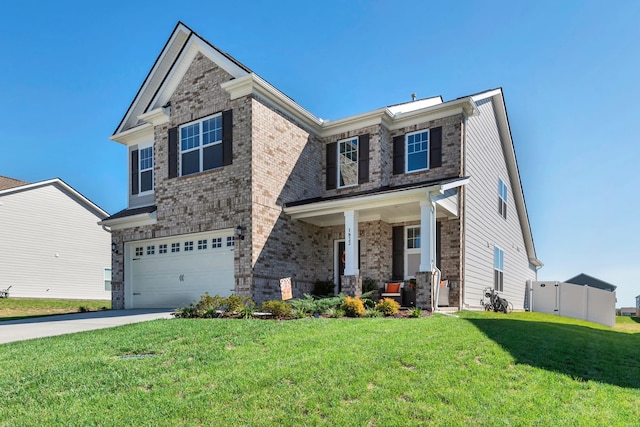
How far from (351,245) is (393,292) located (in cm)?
224

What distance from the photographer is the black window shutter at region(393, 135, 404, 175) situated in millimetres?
15242

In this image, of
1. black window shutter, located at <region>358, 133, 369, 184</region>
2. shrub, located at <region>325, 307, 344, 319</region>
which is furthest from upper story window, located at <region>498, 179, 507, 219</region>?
shrub, located at <region>325, 307, 344, 319</region>

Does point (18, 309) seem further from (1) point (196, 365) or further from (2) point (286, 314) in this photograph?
(1) point (196, 365)

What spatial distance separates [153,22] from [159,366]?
39.1ft

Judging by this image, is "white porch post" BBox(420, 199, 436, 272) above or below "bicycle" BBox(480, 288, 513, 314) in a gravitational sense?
above

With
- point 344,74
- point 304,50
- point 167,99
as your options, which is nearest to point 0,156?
point 167,99

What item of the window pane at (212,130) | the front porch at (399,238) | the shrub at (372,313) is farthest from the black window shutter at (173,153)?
the shrub at (372,313)

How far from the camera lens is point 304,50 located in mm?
15359

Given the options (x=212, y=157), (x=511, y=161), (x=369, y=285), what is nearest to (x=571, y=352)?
(x=369, y=285)

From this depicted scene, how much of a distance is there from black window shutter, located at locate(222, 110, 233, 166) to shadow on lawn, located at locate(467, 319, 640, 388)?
336 inches

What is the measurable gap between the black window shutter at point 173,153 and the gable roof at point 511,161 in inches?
390

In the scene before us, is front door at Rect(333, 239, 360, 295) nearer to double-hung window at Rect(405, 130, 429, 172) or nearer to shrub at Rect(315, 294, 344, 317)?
double-hung window at Rect(405, 130, 429, 172)

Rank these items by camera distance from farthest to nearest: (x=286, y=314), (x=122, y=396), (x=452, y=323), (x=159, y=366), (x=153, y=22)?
(x=153, y=22)
(x=286, y=314)
(x=452, y=323)
(x=159, y=366)
(x=122, y=396)

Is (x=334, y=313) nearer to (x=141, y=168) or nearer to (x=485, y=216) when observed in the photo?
(x=485, y=216)
